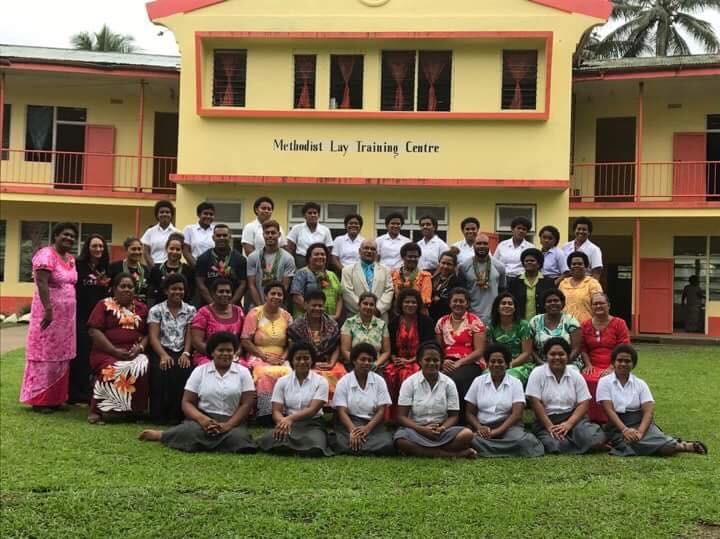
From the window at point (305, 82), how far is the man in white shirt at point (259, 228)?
7.22 metres

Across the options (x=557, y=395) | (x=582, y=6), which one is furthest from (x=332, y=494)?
(x=582, y=6)

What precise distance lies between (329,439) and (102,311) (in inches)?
101

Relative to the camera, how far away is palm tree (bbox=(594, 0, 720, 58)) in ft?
107

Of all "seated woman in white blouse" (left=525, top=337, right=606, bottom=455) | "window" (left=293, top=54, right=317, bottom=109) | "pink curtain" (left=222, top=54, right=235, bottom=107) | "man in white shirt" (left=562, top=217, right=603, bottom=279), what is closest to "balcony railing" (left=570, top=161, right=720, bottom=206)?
"window" (left=293, top=54, right=317, bottom=109)

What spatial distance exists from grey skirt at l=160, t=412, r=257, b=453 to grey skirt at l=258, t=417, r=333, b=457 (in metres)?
0.12

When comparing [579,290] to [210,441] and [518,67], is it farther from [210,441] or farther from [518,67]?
[518,67]

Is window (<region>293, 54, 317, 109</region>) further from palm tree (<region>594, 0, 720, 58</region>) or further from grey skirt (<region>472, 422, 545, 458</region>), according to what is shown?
palm tree (<region>594, 0, 720, 58</region>)

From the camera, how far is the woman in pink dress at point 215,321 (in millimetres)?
6664

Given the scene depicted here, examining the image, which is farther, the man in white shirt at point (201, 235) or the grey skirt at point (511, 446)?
the man in white shirt at point (201, 235)

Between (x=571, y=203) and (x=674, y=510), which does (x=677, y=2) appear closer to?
(x=571, y=203)

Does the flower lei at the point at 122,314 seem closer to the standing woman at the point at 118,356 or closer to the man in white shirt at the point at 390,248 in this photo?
the standing woman at the point at 118,356

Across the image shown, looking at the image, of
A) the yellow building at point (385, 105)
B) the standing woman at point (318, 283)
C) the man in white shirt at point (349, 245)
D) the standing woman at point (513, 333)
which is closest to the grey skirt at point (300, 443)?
the standing woman at point (318, 283)

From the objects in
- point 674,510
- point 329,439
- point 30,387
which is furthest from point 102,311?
point 674,510

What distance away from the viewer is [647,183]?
1738 cm
